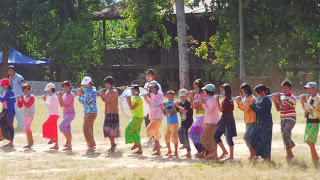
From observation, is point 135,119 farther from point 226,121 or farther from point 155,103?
point 226,121

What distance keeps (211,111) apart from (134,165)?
177 cm

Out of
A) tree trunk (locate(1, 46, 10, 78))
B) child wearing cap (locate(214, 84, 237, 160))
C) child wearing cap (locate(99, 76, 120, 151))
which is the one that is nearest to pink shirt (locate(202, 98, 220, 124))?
child wearing cap (locate(214, 84, 237, 160))

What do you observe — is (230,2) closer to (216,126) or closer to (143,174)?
→ (216,126)

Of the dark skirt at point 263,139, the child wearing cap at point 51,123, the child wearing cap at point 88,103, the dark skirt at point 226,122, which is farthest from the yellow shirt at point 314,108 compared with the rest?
the child wearing cap at point 51,123

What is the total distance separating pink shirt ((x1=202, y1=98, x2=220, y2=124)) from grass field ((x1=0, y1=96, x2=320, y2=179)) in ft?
2.59

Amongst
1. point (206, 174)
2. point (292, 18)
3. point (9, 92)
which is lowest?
point (206, 174)

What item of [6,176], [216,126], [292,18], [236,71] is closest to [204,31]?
[236,71]

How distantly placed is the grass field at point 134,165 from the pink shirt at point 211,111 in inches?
31.1

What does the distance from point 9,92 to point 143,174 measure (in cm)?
569

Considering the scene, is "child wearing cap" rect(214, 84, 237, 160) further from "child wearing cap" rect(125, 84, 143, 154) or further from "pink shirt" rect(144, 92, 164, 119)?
"child wearing cap" rect(125, 84, 143, 154)

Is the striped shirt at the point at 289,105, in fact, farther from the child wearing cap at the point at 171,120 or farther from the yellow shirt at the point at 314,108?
the child wearing cap at the point at 171,120

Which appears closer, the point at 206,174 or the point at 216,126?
the point at 206,174

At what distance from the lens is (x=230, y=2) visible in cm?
2941

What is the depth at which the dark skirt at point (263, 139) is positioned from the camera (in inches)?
464
